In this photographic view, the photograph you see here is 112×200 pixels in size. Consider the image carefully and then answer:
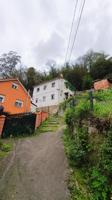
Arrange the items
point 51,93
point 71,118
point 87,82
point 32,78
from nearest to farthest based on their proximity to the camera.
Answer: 1. point 71,118
2. point 51,93
3. point 87,82
4. point 32,78

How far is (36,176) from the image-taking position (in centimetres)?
791

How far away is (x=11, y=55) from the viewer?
54156mm

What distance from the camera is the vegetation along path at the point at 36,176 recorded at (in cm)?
657

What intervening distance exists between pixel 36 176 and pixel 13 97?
65.8 feet

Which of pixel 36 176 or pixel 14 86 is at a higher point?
pixel 14 86

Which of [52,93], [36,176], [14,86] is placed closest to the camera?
[36,176]

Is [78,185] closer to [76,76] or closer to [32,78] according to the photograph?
[76,76]

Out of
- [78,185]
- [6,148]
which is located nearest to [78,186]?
[78,185]

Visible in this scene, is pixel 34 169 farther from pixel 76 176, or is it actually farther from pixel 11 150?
pixel 11 150

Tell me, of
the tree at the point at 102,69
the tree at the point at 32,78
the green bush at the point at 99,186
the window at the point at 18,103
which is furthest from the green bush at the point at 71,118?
the tree at the point at 32,78

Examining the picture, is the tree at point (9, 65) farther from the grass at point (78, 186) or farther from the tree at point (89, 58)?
the grass at point (78, 186)

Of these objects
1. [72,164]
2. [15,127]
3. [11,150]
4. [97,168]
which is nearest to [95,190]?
[97,168]

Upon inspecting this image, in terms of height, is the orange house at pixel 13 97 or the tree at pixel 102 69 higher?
the tree at pixel 102 69

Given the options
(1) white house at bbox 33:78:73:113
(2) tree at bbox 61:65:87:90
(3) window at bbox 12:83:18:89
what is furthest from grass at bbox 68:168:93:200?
(2) tree at bbox 61:65:87:90
